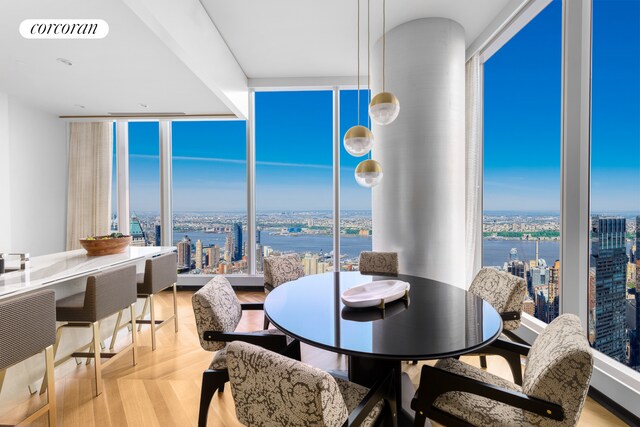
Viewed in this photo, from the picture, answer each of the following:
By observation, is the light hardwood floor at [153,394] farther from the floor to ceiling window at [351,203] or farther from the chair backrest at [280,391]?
the floor to ceiling window at [351,203]

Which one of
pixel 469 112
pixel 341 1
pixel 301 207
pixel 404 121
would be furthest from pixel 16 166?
pixel 469 112

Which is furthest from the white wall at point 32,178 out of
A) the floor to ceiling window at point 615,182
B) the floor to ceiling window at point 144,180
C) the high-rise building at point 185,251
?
the floor to ceiling window at point 615,182

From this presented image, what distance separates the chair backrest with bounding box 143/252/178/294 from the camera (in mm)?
2762

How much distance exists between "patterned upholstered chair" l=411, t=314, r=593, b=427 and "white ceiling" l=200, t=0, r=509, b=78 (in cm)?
307

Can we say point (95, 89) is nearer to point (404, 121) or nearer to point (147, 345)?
point (147, 345)

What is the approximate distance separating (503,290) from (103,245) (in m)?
3.31

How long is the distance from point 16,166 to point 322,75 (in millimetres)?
4201

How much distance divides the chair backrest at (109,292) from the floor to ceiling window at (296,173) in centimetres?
250

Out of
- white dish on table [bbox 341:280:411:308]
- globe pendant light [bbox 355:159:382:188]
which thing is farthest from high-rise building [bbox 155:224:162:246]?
white dish on table [bbox 341:280:411:308]

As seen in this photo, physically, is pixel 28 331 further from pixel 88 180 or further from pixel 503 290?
pixel 88 180

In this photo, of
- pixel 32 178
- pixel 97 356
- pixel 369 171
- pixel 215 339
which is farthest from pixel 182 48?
pixel 32 178

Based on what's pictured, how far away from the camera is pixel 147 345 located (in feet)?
9.61

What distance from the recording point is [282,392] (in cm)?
95

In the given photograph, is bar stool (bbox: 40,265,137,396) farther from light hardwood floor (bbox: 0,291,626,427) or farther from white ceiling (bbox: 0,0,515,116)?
white ceiling (bbox: 0,0,515,116)
